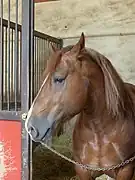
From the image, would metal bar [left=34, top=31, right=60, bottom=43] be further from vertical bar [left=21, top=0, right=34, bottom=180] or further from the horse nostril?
the horse nostril

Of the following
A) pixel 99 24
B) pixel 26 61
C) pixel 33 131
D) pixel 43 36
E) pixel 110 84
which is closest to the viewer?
pixel 33 131

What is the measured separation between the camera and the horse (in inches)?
61.0

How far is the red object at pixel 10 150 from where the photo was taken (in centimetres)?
200

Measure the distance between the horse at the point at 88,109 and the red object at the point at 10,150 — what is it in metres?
0.32

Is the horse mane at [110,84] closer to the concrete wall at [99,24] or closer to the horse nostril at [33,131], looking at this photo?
the horse nostril at [33,131]

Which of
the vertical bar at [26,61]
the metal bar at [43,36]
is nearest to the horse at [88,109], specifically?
the vertical bar at [26,61]

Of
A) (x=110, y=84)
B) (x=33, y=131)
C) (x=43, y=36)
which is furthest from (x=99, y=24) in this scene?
(x=33, y=131)

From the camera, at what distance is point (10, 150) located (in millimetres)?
2037

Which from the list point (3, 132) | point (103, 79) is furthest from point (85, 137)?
point (3, 132)

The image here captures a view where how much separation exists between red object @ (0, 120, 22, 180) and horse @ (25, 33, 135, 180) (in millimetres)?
319

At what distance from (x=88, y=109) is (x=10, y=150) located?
1.86ft

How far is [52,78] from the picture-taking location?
1.56m

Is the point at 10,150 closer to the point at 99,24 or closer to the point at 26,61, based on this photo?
the point at 26,61

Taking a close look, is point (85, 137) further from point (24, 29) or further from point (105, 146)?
point (24, 29)
